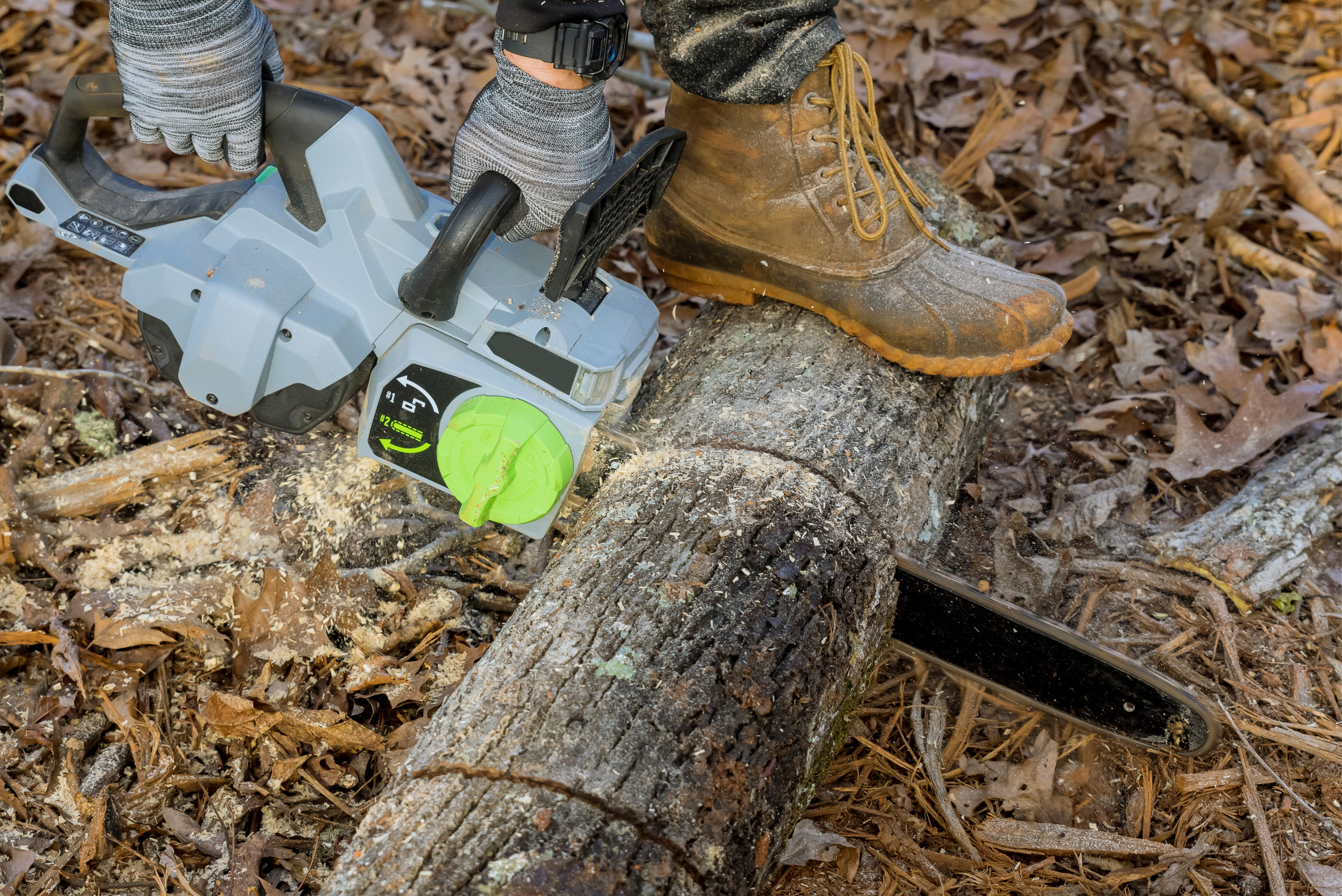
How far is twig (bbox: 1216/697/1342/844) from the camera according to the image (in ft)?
5.83

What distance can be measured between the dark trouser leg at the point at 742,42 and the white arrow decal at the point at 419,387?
861 millimetres

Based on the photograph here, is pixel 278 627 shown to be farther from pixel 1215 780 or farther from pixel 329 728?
pixel 1215 780

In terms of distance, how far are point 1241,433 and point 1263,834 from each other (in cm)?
111

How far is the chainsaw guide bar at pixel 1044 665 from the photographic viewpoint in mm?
1737

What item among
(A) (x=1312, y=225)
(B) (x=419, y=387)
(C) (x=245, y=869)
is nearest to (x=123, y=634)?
(C) (x=245, y=869)

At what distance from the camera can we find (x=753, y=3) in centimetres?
192

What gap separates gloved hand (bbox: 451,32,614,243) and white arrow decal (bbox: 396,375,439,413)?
0.36 metres

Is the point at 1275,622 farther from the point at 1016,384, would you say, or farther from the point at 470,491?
the point at 470,491

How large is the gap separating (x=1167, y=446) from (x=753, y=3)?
65.7 inches

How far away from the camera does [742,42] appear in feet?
6.39

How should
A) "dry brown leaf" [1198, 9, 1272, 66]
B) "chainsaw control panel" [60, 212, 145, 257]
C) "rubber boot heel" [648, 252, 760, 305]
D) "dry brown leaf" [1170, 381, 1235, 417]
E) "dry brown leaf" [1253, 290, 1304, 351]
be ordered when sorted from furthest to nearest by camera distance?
"dry brown leaf" [1198, 9, 1272, 66] < "dry brown leaf" [1253, 290, 1304, 351] < "dry brown leaf" [1170, 381, 1235, 417] < "rubber boot heel" [648, 252, 760, 305] < "chainsaw control panel" [60, 212, 145, 257]

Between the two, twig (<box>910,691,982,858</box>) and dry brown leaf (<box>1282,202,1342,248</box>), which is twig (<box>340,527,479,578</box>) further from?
dry brown leaf (<box>1282,202,1342,248</box>)

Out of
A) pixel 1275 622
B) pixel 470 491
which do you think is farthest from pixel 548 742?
pixel 1275 622

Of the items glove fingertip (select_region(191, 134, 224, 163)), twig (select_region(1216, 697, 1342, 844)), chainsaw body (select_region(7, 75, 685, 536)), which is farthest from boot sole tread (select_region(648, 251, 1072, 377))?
glove fingertip (select_region(191, 134, 224, 163))
